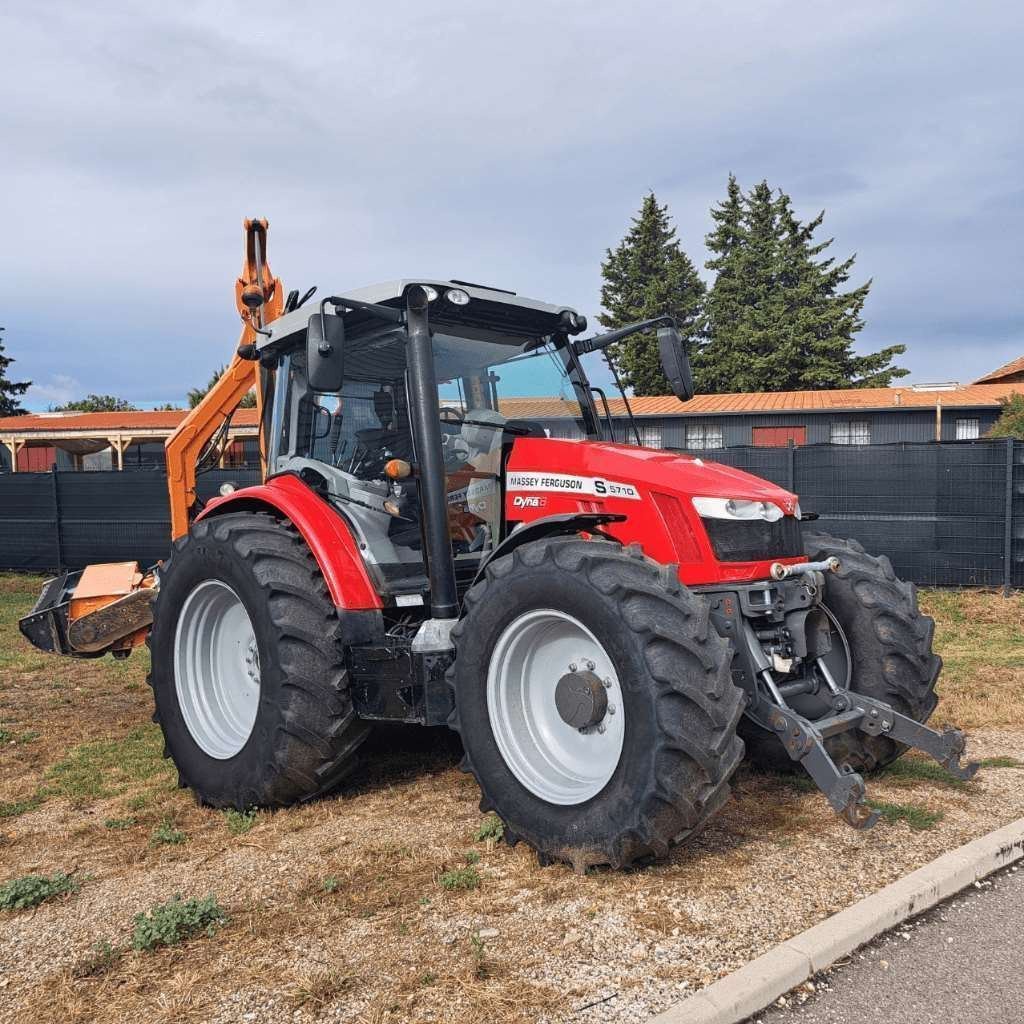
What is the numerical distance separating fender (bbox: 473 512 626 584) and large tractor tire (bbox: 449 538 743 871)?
0.47 feet

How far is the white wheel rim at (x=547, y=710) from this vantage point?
383 cm

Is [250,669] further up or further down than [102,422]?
further down

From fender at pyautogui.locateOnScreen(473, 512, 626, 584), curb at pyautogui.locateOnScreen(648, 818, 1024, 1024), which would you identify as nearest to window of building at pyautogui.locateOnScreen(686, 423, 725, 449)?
fender at pyautogui.locateOnScreen(473, 512, 626, 584)

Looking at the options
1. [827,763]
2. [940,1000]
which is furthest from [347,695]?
[940,1000]

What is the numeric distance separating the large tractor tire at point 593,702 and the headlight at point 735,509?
529mm

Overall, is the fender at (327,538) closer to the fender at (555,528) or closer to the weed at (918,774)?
the fender at (555,528)

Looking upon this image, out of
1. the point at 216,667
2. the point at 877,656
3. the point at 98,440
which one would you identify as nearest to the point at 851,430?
the point at 98,440

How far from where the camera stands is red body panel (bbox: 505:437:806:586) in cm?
406

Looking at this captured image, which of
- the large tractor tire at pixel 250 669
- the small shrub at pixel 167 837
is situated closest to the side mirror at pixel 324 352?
the large tractor tire at pixel 250 669

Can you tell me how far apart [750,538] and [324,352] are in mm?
1986

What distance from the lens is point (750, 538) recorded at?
13.7 feet

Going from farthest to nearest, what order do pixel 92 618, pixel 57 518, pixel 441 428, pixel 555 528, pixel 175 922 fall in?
1. pixel 57 518
2. pixel 92 618
3. pixel 441 428
4. pixel 555 528
5. pixel 175 922

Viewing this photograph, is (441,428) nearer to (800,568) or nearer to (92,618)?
(800,568)

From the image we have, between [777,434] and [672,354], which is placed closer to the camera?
[672,354]
